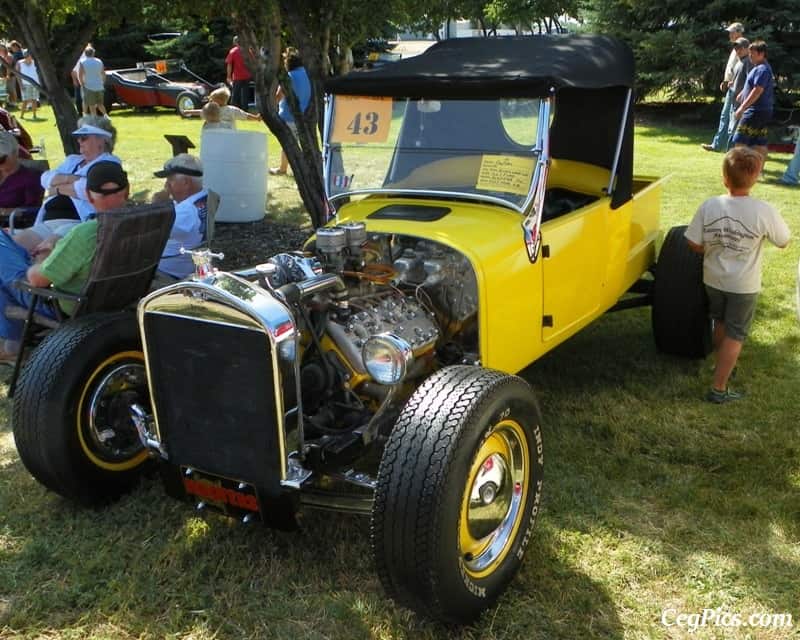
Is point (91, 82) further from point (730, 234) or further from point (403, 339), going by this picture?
point (403, 339)

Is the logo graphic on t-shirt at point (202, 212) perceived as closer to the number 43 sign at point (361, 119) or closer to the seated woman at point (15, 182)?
the number 43 sign at point (361, 119)

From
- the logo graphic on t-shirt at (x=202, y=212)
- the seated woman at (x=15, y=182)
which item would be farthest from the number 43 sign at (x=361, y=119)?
the seated woman at (x=15, y=182)

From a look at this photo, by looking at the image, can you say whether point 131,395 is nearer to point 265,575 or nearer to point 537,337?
point 265,575

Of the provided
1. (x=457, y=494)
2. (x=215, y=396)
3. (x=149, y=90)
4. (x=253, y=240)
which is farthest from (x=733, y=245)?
(x=149, y=90)

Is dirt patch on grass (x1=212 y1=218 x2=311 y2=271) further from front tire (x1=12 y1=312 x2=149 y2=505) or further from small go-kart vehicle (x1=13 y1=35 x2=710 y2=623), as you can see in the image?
front tire (x1=12 y1=312 x2=149 y2=505)

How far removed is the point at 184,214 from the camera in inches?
186

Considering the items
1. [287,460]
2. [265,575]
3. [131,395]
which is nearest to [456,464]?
[287,460]

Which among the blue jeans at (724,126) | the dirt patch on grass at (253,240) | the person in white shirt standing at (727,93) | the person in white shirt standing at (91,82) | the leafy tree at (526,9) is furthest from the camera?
the leafy tree at (526,9)

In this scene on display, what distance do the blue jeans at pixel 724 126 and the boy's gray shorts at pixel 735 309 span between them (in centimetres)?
828

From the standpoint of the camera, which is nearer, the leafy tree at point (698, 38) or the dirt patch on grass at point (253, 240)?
the dirt patch on grass at point (253, 240)

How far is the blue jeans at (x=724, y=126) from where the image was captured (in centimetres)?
1153

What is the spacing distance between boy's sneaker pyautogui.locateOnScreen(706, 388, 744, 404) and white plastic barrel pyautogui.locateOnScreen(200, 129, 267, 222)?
5123mm

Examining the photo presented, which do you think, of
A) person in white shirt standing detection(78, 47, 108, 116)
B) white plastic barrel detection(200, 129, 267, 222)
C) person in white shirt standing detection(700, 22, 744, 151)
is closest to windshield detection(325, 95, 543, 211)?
white plastic barrel detection(200, 129, 267, 222)

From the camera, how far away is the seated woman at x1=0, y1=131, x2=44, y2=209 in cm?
605
